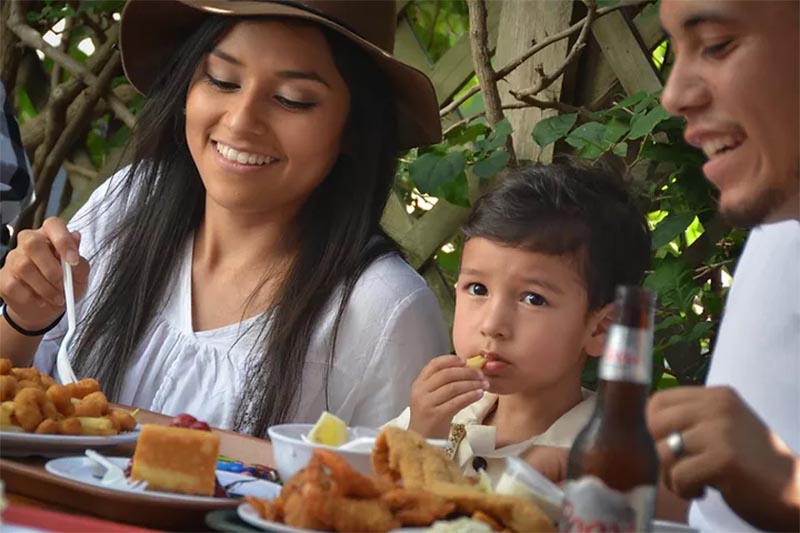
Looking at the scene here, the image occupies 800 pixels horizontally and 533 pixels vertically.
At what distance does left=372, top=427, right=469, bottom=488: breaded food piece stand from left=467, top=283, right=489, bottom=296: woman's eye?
2.78 feet

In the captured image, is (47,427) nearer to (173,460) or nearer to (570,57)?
(173,460)

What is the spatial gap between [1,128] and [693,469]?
6.98 ft

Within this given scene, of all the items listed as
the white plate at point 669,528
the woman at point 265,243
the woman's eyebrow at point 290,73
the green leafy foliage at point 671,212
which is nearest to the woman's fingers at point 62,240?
the woman at point 265,243

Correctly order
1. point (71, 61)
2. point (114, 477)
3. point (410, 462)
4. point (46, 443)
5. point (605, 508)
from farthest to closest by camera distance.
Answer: point (71, 61) → point (46, 443) → point (114, 477) → point (410, 462) → point (605, 508)

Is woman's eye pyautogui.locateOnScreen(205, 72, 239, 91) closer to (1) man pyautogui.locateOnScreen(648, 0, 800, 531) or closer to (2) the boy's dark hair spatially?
(2) the boy's dark hair

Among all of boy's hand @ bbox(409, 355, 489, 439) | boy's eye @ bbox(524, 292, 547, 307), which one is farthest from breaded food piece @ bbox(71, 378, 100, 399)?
boy's eye @ bbox(524, 292, 547, 307)

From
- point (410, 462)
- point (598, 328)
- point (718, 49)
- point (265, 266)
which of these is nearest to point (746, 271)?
point (598, 328)

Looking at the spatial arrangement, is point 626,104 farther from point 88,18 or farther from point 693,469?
point 88,18

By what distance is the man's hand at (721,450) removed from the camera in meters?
1.17

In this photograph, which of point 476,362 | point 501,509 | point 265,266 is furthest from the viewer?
point 265,266

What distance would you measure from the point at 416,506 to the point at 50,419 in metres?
0.60

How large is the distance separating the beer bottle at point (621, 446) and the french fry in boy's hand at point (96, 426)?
71 centimetres

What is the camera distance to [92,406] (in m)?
1.63

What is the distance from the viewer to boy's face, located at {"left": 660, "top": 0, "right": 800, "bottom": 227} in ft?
5.03
